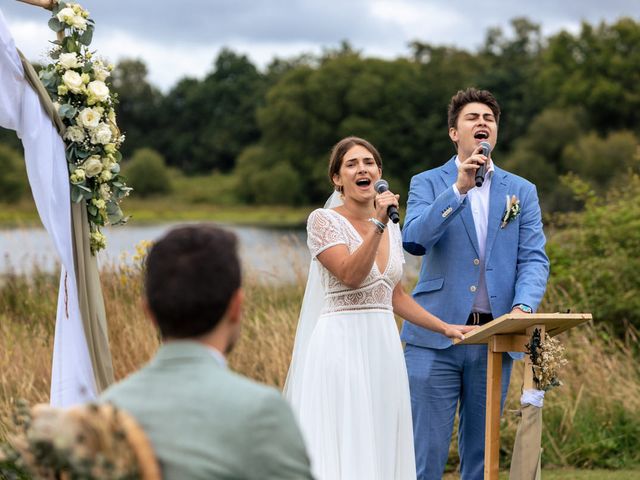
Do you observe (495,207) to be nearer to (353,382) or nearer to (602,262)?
(353,382)

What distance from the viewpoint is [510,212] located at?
5773 mm

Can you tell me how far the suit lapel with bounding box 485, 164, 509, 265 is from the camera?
5.75 metres

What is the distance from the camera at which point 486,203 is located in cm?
587

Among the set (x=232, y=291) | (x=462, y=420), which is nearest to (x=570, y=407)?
(x=462, y=420)

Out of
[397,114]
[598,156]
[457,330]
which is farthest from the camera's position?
[397,114]

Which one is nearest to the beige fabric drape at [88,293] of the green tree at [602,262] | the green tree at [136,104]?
the green tree at [602,262]

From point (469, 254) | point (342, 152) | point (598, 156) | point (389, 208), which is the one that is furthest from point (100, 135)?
point (598, 156)

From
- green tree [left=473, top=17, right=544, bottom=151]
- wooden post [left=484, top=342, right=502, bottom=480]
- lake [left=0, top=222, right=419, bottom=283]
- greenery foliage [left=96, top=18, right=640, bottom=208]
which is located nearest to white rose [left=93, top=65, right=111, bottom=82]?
wooden post [left=484, top=342, right=502, bottom=480]

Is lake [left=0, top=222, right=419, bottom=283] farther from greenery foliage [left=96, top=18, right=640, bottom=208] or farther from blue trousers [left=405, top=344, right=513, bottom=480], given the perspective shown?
greenery foliage [left=96, top=18, right=640, bottom=208]

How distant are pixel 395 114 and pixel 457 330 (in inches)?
2281

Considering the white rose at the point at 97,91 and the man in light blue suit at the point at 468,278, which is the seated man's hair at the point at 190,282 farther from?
the man in light blue suit at the point at 468,278

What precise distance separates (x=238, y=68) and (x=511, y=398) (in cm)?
7457

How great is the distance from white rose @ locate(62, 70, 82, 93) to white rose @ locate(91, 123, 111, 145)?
207 mm

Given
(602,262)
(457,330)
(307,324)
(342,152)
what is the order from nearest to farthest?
(457,330)
(342,152)
(307,324)
(602,262)
